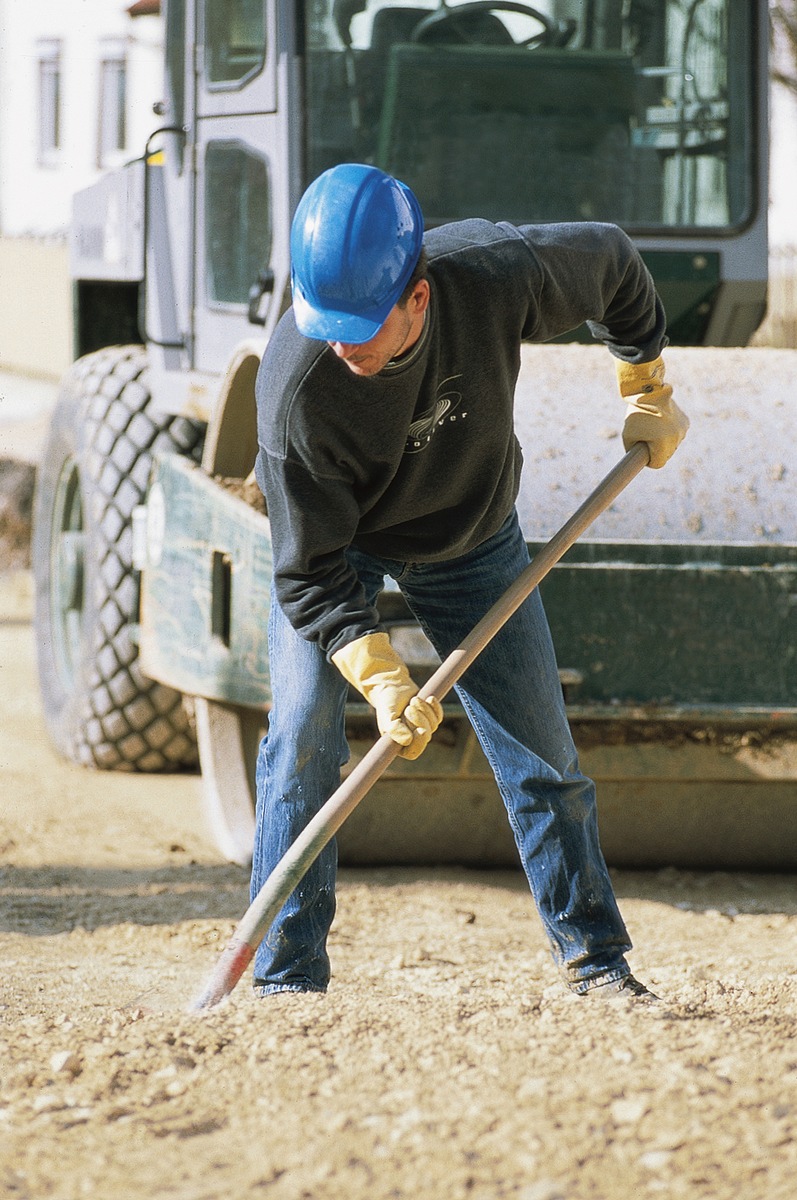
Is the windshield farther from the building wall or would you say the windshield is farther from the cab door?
the building wall

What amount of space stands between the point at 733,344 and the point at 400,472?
2.34m

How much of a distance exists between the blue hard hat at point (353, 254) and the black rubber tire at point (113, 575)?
2598 millimetres

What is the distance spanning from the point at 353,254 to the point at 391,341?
167 mm

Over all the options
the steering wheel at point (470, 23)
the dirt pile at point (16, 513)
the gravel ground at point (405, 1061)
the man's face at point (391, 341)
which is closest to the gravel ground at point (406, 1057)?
the gravel ground at point (405, 1061)

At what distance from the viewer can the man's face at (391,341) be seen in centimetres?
263

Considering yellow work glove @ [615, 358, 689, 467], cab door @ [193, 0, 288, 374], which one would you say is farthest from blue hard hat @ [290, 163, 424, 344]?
cab door @ [193, 0, 288, 374]

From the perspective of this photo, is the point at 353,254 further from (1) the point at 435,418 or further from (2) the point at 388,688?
(2) the point at 388,688

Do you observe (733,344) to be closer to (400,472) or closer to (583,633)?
(583,633)

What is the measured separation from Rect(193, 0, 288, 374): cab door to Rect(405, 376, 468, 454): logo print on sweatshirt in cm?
165

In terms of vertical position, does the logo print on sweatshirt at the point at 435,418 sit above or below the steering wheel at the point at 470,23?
below

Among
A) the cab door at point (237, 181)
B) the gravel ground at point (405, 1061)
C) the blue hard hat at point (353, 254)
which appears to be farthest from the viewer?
the cab door at point (237, 181)

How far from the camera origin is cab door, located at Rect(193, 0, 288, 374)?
4.43 meters

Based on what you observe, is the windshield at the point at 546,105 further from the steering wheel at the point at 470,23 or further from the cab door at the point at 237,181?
the cab door at the point at 237,181

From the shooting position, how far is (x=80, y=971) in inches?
145
